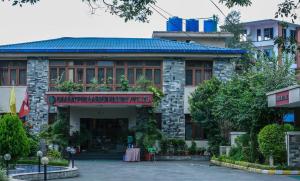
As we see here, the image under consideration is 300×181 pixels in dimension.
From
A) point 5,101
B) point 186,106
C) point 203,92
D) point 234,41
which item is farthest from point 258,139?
point 234,41

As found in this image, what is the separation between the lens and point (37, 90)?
1436 inches

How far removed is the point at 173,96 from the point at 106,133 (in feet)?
15.5

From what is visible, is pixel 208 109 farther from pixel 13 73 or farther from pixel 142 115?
pixel 13 73

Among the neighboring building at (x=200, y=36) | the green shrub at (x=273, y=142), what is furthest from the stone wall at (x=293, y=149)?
the neighboring building at (x=200, y=36)

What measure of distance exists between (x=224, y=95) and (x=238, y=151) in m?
2.81

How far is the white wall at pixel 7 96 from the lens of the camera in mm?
36625

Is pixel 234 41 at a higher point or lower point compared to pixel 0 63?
higher

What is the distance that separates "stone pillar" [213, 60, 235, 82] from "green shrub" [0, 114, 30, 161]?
18774mm

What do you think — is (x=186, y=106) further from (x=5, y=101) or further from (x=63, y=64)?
(x=5, y=101)

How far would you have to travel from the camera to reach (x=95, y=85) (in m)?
34.6

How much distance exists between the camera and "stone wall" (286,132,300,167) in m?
23.5

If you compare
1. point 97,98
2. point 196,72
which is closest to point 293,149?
point 97,98

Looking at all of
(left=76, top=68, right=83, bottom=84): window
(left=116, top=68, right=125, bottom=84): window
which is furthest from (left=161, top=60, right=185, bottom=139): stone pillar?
(left=76, top=68, right=83, bottom=84): window

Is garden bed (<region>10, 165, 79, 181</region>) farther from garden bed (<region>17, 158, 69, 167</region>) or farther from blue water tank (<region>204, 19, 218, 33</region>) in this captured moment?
blue water tank (<region>204, 19, 218, 33</region>)
